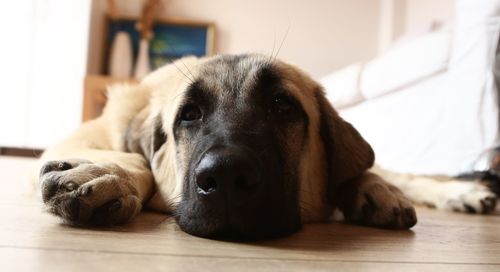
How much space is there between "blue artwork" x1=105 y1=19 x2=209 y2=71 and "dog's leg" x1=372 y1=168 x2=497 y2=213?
5.01 metres

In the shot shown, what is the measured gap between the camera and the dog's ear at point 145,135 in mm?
1757

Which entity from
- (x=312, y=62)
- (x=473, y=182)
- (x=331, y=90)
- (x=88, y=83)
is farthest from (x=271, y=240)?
(x=312, y=62)

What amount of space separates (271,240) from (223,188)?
0.22 meters

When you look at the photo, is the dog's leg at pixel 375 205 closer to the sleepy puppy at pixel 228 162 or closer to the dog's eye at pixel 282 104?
the sleepy puppy at pixel 228 162

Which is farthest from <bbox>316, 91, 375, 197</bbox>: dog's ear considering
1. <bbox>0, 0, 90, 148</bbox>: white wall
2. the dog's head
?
<bbox>0, 0, 90, 148</bbox>: white wall

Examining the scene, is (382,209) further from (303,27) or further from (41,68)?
(303,27)

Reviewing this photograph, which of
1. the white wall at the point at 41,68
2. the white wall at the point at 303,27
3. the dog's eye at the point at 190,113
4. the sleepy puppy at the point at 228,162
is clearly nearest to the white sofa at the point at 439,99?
the sleepy puppy at the point at 228,162

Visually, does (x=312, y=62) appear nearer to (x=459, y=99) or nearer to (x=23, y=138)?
(x=23, y=138)

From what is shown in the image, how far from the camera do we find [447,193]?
231 centimetres

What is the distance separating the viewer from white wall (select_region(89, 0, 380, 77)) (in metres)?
7.29

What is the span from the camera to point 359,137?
1765 millimetres

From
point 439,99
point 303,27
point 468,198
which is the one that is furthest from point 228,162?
point 303,27

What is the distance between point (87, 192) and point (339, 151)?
34.9 inches

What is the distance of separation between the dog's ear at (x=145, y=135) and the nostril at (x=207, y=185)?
61cm
